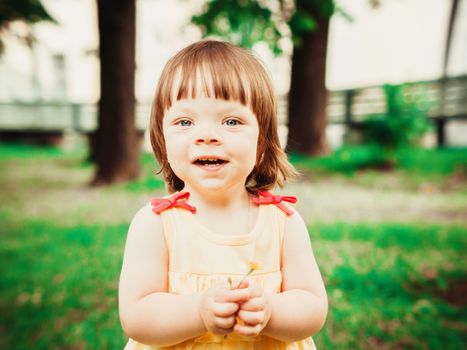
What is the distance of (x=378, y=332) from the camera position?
303 centimetres

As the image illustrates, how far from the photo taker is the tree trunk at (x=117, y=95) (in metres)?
7.44

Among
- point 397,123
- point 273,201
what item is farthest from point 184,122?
point 397,123

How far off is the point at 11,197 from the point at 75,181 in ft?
4.55

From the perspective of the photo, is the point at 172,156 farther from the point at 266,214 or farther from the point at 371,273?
the point at 371,273

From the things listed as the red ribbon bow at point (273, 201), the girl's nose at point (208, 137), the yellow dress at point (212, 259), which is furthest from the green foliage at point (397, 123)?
the girl's nose at point (208, 137)

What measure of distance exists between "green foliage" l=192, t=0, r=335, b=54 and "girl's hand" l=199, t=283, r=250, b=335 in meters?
3.16

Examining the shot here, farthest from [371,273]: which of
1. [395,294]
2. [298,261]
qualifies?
[298,261]

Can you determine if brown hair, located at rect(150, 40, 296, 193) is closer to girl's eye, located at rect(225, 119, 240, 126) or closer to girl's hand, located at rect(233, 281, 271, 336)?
girl's eye, located at rect(225, 119, 240, 126)

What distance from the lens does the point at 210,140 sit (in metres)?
1.29

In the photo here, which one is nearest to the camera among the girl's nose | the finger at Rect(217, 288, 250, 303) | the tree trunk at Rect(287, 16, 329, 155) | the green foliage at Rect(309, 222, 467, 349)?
the finger at Rect(217, 288, 250, 303)

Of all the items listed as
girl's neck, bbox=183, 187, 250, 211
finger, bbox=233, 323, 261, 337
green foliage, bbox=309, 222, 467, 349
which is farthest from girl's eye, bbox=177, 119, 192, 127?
green foliage, bbox=309, 222, 467, 349

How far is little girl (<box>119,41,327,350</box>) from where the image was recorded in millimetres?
1308

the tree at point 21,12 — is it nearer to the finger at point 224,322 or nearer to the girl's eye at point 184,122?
the girl's eye at point 184,122

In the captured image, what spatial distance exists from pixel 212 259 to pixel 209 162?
0.28 meters
